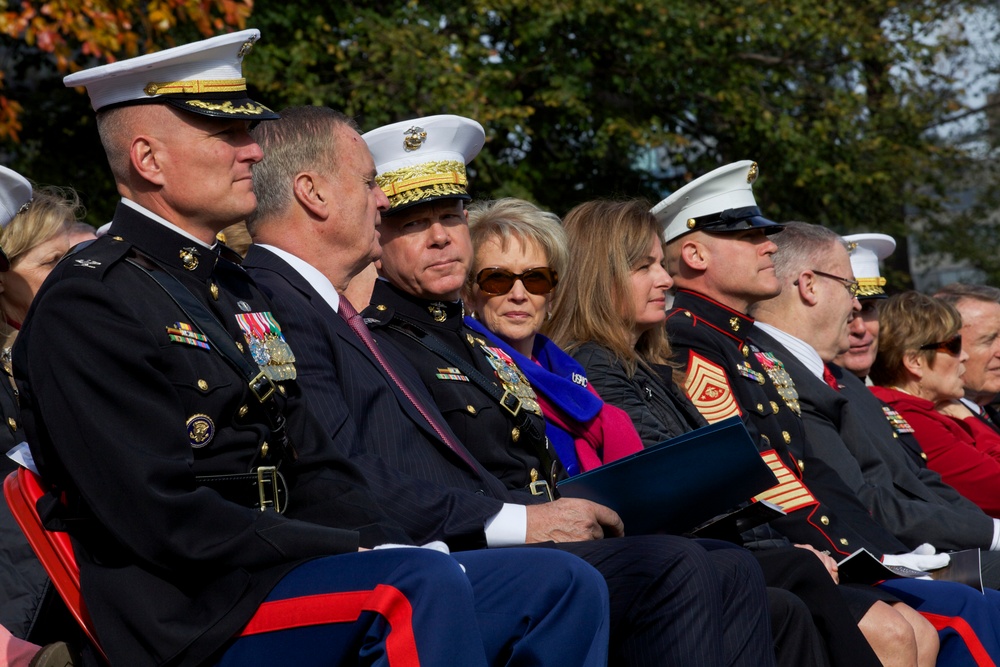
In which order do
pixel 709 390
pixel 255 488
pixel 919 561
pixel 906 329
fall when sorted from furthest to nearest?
pixel 906 329
pixel 709 390
pixel 919 561
pixel 255 488

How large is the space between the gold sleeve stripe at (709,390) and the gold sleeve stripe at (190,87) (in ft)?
7.87

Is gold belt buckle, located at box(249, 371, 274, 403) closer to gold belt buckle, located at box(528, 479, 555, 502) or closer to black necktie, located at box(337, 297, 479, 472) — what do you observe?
black necktie, located at box(337, 297, 479, 472)

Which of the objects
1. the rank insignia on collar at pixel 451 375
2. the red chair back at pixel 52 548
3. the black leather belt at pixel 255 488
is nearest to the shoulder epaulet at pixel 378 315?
the rank insignia on collar at pixel 451 375

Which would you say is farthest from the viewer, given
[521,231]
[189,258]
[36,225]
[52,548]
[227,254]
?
[36,225]

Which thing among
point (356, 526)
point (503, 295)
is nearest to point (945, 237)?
point (503, 295)

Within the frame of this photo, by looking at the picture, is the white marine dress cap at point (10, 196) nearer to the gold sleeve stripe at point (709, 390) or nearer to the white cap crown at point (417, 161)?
the white cap crown at point (417, 161)

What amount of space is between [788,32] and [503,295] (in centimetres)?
882

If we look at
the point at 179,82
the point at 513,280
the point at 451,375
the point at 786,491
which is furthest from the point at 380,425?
the point at 786,491

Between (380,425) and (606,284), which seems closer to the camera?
(380,425)

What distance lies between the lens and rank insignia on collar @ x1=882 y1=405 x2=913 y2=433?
599cm

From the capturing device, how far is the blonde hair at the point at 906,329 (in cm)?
655

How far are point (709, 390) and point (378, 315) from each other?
1.49m

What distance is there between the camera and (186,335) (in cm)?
281

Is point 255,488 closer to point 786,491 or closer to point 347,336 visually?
point 347,336
